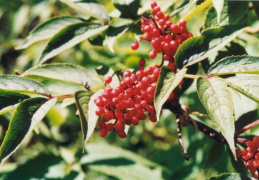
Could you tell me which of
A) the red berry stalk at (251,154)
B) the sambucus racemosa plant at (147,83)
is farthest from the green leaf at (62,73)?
the red berry stalk at (251,154)

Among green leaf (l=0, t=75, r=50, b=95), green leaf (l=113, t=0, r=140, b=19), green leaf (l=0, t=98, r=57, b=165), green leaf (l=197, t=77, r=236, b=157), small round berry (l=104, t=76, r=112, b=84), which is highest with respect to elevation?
green leaf (l=113, t=0, r=140, b=19)

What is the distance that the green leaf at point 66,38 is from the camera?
154cm

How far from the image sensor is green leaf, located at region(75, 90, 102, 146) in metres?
1.14

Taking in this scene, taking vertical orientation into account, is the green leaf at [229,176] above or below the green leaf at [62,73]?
below

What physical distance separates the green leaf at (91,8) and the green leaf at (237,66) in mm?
676

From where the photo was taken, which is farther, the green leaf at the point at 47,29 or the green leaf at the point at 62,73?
the green leaf at the point at 47,29

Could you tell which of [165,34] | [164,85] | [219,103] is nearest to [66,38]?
[165,34]

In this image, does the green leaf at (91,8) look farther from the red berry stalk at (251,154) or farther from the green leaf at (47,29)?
the red berry stalk at (251,154)

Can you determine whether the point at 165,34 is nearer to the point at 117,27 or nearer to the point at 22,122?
the point at 117,27

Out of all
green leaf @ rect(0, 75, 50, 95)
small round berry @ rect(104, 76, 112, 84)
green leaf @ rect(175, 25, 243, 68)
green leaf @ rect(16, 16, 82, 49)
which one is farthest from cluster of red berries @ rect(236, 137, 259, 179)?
green leaf @ rect(16, 16, 82, 49)

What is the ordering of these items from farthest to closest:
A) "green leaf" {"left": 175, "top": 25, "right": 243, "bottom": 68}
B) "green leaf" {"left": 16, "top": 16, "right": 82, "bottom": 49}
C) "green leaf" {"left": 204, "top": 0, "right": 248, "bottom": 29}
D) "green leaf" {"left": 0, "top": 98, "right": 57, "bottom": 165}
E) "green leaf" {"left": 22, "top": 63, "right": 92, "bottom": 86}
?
"green leaf" {"left": 16, "top": 16, "right": 82, "bottom": 49}
"green leaf" {"left": 204, "top": 0, "right": 248, "bottom": 29}
"green leaf" {"left": 22, "top": 63, "right": 92, "bottom": 86}
"green leaf" {"left": 175, "top": 25, "right": 243, "bottom": 68}
"green leaf" {"left": 0, "top": 98, "right": 57, "bottom": 165}

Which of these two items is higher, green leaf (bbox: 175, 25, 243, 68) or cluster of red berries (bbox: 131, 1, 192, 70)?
cluster of red berries (bbox: 131, 1, 192, 70)

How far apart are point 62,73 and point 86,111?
29cm

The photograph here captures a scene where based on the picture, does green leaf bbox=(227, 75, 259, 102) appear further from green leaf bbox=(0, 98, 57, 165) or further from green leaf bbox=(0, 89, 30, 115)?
green leaf bbox=(0, 89, 30, 115)
